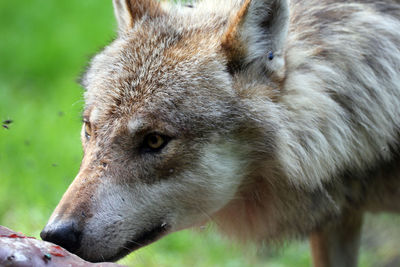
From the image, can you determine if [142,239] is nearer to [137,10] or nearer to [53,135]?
[137,10]

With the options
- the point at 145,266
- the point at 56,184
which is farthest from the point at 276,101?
the point at 56,184

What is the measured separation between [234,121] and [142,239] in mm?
864

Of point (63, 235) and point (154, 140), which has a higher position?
point (154, 140)

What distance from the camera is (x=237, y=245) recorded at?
4.21 meters

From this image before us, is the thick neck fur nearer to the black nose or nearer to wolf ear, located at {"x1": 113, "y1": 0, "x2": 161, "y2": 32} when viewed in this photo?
wolf ear, located at {"x1": 113, "y1": 0, "x2": 161, "y2": 32}

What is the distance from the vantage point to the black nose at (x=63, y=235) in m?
2.93

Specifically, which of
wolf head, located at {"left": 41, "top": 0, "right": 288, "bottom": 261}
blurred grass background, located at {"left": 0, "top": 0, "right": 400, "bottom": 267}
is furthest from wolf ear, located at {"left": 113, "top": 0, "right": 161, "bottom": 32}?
blurred grass background, located at {"left": 0, "top": 0, "right": 400, "bottom": 267}

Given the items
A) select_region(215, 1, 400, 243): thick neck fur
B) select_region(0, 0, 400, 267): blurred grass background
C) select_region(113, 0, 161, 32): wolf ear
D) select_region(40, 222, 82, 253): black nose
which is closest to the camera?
select_region(40, 222, 82, 253): black nose

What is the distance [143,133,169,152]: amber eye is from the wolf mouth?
0.45 meters

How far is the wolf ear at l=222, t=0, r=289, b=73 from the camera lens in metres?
3.35

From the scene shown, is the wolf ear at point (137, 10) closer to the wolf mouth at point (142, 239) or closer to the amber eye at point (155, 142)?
the amber eye at point (155, 142)

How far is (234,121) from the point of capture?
3365 millimetres

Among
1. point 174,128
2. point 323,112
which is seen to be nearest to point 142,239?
point 174,128

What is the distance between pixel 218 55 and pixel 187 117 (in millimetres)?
442
